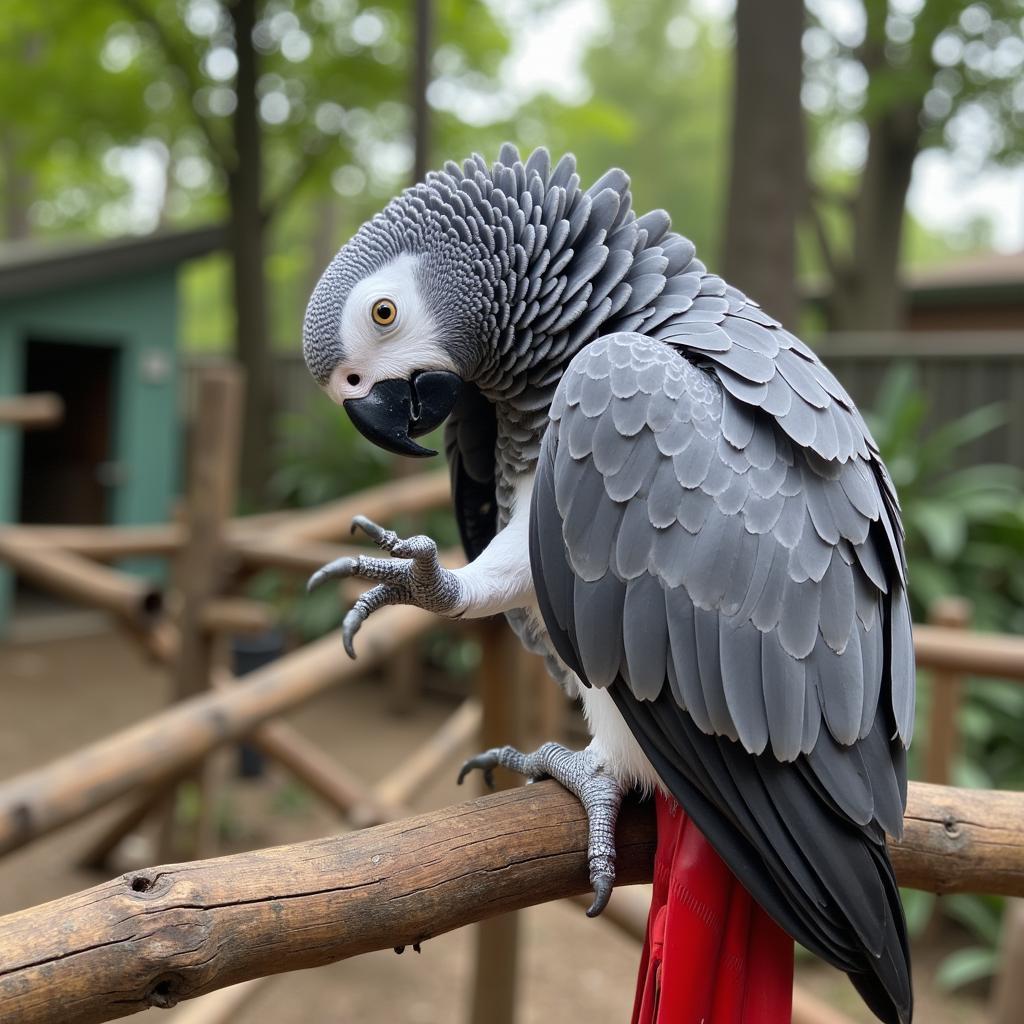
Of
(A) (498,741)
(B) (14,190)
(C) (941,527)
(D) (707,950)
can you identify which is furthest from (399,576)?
(B) (14,190)

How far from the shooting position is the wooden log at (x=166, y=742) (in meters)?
1.29

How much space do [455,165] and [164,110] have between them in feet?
19.5

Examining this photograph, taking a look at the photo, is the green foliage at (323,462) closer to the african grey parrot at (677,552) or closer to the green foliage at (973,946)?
the green foliage at (973,946)

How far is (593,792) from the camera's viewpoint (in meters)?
0.90

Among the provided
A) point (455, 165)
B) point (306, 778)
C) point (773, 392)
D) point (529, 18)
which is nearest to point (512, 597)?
point (773, 392)

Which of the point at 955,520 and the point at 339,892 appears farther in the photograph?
the point at 955,520

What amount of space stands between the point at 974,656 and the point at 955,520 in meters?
1.91

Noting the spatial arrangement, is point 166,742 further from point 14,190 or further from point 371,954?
point 14,190

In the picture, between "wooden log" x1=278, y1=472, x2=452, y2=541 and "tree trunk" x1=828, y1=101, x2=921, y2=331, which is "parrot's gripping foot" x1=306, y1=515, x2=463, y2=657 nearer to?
"wooden log" x1=278, y1=472, x2=452, y2=541

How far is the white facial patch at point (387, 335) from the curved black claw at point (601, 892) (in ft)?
1.62

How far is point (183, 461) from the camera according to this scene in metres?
6.98

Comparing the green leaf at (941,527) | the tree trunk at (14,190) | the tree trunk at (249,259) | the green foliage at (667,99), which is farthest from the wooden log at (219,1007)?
→ the green foliage at (667,99)

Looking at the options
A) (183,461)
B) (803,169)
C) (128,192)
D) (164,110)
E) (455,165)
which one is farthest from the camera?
(128,192)

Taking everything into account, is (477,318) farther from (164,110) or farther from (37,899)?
(164,110)
